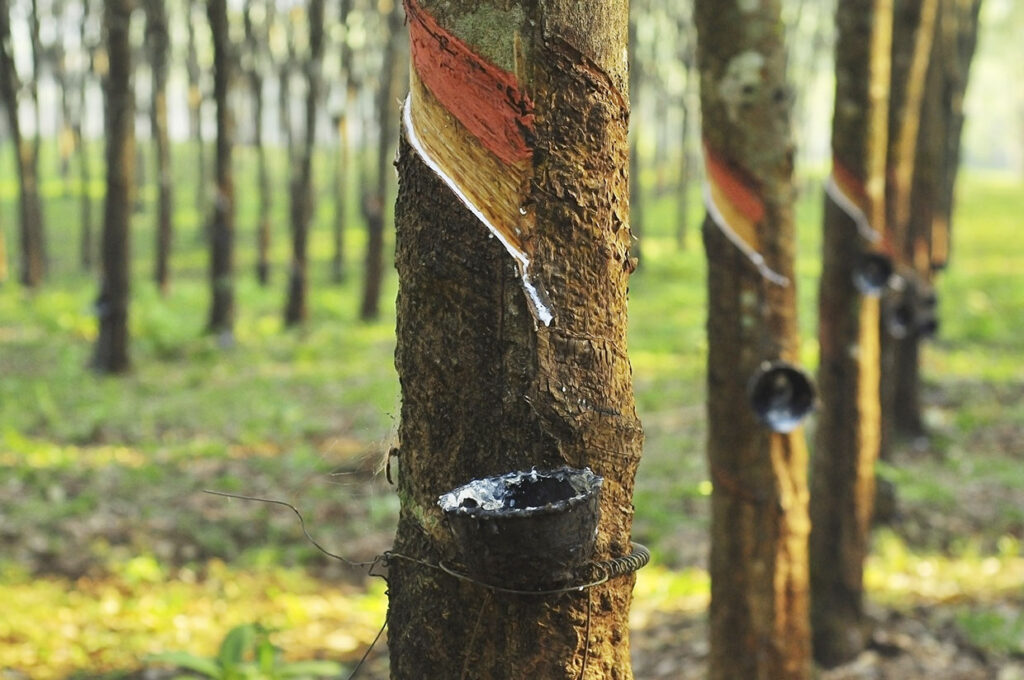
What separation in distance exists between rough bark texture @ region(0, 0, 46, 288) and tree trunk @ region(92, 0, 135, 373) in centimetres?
486

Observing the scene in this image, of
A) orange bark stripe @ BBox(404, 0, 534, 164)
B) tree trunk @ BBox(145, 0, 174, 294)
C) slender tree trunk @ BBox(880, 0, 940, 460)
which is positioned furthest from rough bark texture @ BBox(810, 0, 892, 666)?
tree trunk @ BBox(145, 0, 174, 294)

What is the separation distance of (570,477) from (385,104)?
50.5 feet

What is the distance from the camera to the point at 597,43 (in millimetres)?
1489

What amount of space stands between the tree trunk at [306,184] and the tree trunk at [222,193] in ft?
4.69

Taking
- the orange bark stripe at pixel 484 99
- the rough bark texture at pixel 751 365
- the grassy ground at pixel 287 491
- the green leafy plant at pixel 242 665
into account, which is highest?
the orange bark stripe at pixel 484 99

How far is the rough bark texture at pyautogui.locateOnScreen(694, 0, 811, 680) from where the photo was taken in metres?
3.26

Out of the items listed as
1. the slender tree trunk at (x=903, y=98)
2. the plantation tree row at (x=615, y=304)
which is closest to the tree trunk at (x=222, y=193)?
the plantation tree row at (x=615, y=304)

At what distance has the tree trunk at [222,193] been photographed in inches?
471

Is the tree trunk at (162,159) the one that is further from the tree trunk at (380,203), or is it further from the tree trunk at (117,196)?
the tree trunk at (117,196)

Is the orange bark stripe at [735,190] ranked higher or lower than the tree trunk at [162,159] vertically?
higher

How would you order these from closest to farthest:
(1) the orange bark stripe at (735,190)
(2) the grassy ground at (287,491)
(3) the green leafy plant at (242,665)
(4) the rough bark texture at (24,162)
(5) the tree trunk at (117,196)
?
(3) the green leafy plant at (242,665) < (1) the orange bark stripe at (735,190) < (2) the grassy ground at (287,491) < (5) the tree trunk at (117,196) < (4) the rough bark texture at (24,162)

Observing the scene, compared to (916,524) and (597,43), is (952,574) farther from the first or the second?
(597,43)

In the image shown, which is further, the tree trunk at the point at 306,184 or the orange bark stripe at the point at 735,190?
the tree trunk at the point at 306,184

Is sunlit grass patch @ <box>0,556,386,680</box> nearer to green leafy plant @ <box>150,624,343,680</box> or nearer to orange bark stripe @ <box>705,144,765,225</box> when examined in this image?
green leafy plant @ <box>150,624,343,680</box>
